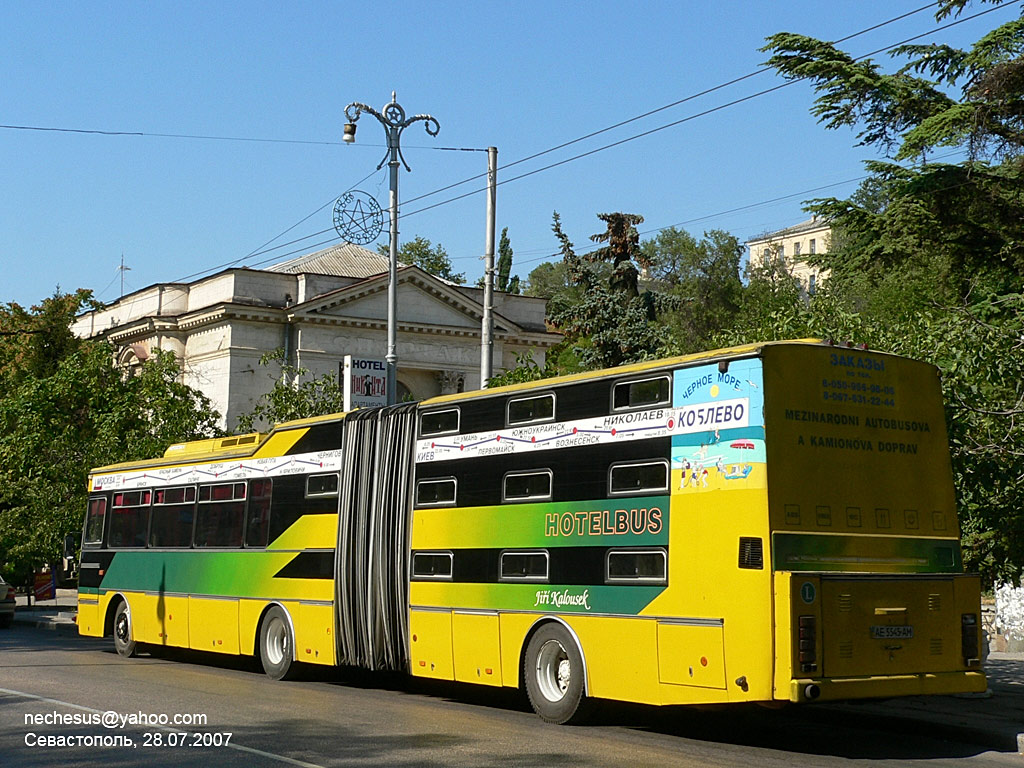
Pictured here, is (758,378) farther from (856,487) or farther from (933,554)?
(933,554)

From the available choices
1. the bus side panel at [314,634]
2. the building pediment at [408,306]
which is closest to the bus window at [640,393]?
the bus side panel at [314,634]

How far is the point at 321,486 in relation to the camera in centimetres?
1725

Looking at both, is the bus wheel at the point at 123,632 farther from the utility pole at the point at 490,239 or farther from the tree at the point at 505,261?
the tree at the point at 505,261

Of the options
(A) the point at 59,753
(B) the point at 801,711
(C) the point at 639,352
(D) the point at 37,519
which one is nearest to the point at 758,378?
(B) the point at 801,711

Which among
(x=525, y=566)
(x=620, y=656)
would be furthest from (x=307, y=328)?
(x=620, y=656)

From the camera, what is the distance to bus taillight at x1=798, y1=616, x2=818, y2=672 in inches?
421

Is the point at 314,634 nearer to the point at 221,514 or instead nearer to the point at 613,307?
the point at 221,514

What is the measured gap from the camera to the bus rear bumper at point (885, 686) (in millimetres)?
10633

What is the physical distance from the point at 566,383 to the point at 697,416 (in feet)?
6.51

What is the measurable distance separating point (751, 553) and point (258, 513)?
927cm

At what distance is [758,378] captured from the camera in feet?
37.4

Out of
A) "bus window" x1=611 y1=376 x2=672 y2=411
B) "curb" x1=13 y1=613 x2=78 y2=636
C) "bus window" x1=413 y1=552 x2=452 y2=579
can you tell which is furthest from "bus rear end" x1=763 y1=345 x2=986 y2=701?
"curb" x1=13 y1=613 x2=78 y2=636

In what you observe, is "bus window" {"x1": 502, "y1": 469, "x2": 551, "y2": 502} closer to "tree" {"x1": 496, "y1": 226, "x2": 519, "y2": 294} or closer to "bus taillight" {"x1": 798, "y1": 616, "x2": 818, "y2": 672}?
"bus taillight" {"x1": 798, "y1": 616, "x2": 818, "y2": 672}

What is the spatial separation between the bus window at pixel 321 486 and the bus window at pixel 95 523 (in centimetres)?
700
